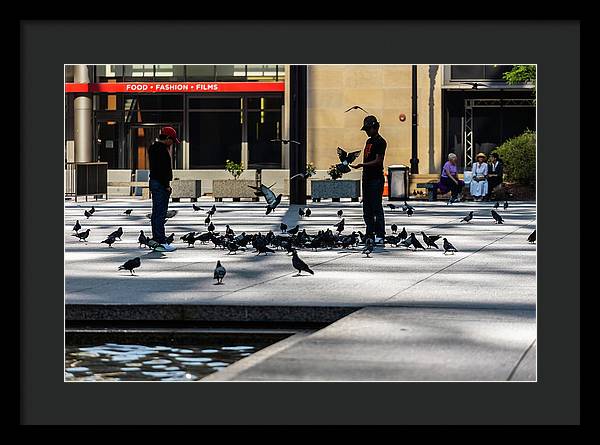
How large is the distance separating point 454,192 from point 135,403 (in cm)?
3023

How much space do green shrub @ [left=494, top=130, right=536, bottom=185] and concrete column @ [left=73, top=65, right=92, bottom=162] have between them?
51.1ft

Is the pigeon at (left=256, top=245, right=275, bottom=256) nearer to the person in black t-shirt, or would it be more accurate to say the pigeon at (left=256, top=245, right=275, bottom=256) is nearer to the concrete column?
the person in black t-shirt

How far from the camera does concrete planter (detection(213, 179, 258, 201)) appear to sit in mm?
38438

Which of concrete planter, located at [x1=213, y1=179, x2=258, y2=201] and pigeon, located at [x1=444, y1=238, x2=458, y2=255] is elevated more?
concrete planter, located at [x1=213, y1=179, x2=258, y2=201]

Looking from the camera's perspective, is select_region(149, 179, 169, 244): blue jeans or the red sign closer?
select_region(149, 179, 169, 244): blue jeans

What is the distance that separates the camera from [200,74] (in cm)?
4797

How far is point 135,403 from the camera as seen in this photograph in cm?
604

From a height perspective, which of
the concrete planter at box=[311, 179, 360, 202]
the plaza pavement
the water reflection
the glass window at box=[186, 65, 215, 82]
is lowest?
the water reflection

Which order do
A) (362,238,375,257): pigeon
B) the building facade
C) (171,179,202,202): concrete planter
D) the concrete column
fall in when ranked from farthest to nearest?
the concrete column < the building facade < (171,179,202,202): concrete planter < (362,238,375,257): pigeon

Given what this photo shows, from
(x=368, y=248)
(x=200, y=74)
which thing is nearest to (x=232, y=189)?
(x=200, y=74)

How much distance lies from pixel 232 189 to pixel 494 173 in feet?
23.5

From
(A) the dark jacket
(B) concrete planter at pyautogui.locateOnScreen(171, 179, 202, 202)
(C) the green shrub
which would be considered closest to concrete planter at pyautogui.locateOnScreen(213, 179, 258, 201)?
(B) concrete planter at pyautogui.locateOnScreen(171, 179, 202, 202)
